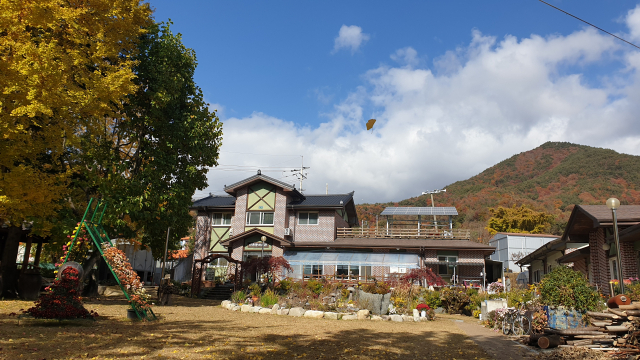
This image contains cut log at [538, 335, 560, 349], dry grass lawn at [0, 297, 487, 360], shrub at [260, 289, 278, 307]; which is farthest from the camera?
shrub at [260, 289, 278, 307]

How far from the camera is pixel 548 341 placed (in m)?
8.98

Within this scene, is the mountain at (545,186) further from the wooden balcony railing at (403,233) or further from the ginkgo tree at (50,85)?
the ginkgo tree at (50,85)

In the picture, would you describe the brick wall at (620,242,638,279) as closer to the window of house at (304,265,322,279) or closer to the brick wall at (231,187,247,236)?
the window of house at (304,265,322,279)

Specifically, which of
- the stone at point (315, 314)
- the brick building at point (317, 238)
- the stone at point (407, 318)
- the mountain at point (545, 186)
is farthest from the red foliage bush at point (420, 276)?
the mountain at point (545, 186)

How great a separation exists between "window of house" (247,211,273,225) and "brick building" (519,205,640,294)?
18298 mm

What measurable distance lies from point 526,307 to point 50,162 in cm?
1707

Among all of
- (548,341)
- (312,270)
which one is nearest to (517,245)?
(312,270)

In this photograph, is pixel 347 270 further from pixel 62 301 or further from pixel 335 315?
pixel 62 301

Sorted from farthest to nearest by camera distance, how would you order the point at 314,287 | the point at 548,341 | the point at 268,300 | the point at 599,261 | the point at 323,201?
the point at 323,201, the point at 314,287, the point at 268,300, the point at 599,261, the point at 548,341

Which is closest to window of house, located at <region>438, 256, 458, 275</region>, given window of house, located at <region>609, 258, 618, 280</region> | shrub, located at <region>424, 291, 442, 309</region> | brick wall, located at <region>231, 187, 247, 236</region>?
shrub, located at <region>424, 291, 442, 309</region>

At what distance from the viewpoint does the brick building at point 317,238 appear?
2744 centimetres

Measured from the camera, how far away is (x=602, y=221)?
548 inches

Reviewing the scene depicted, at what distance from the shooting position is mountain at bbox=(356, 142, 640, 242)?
5897cm

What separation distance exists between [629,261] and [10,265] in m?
22.2
